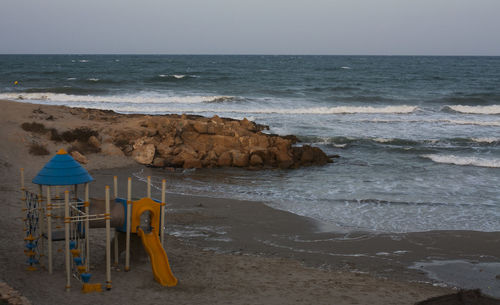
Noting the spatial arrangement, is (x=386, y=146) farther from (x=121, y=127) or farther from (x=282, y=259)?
(x=282, y=259)

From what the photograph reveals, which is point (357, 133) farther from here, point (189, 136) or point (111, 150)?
point (111, 150)

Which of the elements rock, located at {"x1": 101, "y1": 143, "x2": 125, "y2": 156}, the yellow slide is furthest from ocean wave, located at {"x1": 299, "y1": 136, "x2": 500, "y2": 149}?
the yellow slide

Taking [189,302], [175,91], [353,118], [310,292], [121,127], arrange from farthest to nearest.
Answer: [175,91], [353,118], [121,127], [310,292], [189,302]

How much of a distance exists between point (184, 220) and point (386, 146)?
547 inches

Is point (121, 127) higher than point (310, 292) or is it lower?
higher

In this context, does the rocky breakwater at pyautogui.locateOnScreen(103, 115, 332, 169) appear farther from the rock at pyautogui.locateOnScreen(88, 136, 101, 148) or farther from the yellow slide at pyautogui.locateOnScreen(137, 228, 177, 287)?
the yellow slide at pyautogui.locateOnScreen(137, 228, 177, 287)

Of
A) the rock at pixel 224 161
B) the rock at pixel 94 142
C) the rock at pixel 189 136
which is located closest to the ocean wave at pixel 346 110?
the rock at pixel 189 136

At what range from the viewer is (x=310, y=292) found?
911cm

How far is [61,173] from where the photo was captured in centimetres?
926

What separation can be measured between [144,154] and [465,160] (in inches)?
481

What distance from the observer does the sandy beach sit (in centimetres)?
891

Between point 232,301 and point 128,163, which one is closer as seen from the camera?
point 232,301

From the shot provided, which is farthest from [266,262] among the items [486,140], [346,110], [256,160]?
[346,110]

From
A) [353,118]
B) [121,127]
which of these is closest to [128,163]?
[121,127]
